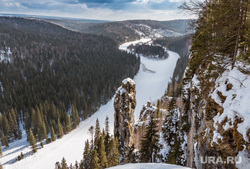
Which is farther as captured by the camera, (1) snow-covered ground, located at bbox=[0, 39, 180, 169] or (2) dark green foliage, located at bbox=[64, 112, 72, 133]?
(2) dark green foliage, located at bbox=[64, 112, 72, 133]

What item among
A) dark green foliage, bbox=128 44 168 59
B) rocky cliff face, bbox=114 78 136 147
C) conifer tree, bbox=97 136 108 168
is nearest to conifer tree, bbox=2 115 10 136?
rocky cliff face, bbox=114 78 136 147

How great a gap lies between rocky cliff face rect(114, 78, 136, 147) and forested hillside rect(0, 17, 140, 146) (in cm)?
3233

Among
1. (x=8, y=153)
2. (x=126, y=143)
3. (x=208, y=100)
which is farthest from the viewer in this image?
(x=8, y=153)

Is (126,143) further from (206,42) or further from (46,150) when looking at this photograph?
(46,150)

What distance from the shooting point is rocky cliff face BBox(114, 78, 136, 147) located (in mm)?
27625

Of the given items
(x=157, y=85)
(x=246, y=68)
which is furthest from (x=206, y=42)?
(x=157, y=85)

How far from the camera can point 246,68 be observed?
8578mm

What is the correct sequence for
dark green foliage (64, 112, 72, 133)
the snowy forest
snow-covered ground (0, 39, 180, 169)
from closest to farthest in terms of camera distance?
the snowy forest < snow-covered ground (0, 39, 180, 169) < dark green foliage (64, 112, 72, 133)

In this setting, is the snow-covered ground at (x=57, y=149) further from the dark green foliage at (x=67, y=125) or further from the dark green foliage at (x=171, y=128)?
the dark green foliage at (x=171, y=128)

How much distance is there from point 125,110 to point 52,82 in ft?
263

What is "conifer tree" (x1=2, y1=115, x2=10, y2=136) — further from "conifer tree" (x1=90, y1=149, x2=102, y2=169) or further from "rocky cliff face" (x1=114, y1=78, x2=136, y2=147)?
"conifer tree" (x1=90, y1=149, x2=102, y2=169)

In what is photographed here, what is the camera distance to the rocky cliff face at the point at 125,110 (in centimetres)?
2762

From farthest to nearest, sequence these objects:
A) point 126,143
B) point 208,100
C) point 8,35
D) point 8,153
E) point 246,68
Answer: point 8,35
point 8,153
point 126,143
point 208,100
point 246,68

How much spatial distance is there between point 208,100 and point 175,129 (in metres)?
17.1
